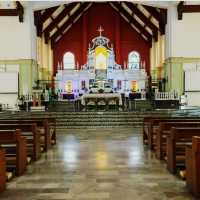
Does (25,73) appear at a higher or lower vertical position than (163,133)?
higher

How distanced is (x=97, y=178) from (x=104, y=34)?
85.7 ft

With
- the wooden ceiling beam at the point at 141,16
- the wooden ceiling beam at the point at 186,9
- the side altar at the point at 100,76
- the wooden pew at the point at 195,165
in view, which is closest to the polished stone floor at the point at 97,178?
the wooden pew at the point at 195,165

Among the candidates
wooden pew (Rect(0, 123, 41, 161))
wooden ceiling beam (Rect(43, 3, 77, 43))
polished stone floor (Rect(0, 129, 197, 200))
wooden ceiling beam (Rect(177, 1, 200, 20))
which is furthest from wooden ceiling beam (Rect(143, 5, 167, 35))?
wooden pew (Rect(0, 123, 41, 161))

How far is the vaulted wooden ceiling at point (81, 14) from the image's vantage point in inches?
960

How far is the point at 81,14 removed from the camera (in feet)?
102

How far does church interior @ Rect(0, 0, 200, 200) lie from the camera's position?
5631 millimetres

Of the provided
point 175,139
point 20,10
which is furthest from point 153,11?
point 175,139

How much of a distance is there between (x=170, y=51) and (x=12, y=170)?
1638 centimetres

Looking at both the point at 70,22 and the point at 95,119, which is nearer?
the point at 95,119

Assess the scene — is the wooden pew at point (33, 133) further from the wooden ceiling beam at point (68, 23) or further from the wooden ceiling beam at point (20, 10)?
the wooden ceiling beam at point (68, 23)

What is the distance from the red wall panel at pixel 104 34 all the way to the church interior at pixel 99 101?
68 millimetres

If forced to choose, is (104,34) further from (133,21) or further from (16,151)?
(16,151)

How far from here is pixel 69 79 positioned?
27.2m

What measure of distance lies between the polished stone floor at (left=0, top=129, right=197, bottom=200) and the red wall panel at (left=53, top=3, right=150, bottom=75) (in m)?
22.8
